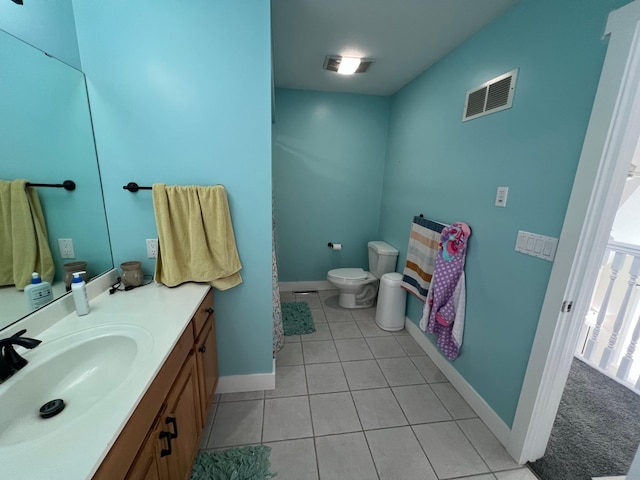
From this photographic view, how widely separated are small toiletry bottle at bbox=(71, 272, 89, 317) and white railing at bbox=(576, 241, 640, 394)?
3.35m

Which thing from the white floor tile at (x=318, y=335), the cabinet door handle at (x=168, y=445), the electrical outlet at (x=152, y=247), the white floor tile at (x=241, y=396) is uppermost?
the electrical outlet at (x=152, y=247)

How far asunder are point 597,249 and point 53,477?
1785 mm

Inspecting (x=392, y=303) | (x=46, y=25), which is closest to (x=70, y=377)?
(x=46, y=25)

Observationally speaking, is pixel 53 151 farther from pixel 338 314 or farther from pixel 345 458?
pixel 338 314

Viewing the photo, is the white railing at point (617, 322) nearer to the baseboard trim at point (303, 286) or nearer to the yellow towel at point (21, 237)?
the baseboard trim at point (303, 286)

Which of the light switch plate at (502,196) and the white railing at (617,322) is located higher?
the light switch plate at (502,196)

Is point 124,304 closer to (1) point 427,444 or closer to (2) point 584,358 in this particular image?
(1) point 427,444

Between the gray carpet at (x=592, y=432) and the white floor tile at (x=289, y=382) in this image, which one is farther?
the white floor tile at (x=289, y=382)

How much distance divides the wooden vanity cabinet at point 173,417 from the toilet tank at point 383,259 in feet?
6.01

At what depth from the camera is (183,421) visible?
1.05 metres

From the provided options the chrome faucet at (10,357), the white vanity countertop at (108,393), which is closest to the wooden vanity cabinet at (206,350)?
the white vanity countertop at (108,393)

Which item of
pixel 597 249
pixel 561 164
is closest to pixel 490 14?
pixel 561 164

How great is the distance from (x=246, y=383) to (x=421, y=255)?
5.37 ft

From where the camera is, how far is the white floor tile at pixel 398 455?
1.29 metres
